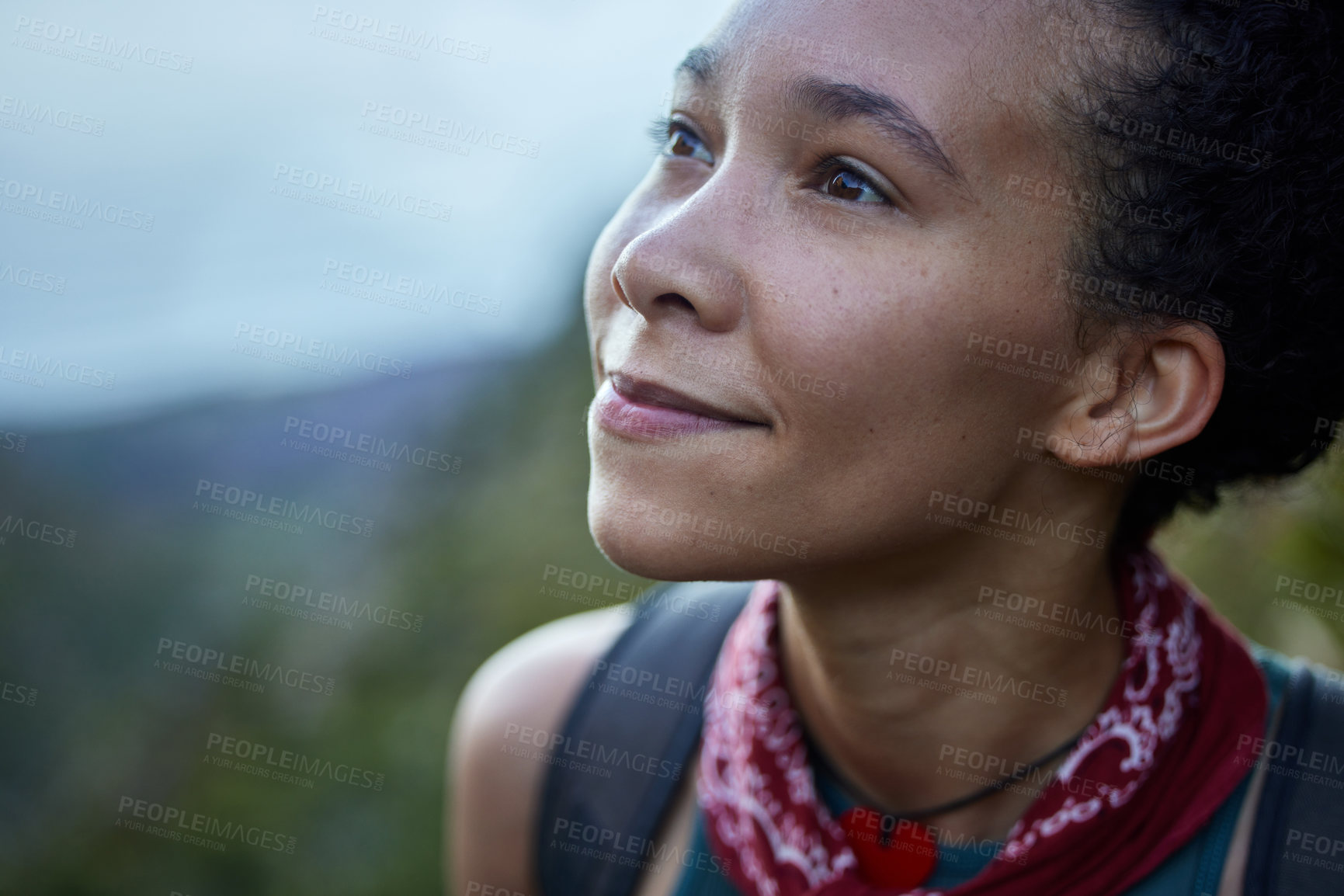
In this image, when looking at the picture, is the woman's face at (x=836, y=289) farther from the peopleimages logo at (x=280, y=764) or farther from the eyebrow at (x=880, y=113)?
the peopleimages logo at (x=280, y=764)

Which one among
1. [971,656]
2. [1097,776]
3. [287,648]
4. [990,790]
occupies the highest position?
[971,656]

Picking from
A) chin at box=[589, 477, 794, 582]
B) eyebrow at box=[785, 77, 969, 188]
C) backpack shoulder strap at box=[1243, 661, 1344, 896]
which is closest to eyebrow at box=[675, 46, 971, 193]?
eyebrow at box=[785, 77, 969, 188]

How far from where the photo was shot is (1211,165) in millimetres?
1693

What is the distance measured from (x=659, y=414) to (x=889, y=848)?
1.00 m

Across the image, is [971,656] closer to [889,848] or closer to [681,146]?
[889,848]

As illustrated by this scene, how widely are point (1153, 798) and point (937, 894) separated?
0.43 metres

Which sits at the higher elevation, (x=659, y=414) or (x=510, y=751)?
(x=659, y=414)

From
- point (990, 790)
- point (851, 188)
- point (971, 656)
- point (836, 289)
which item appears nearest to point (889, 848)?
point (990, 790)

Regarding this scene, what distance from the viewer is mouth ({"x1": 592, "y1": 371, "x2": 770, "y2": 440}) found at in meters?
1.64

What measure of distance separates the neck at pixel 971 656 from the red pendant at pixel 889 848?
0.06 metres

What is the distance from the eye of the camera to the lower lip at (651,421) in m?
1.65

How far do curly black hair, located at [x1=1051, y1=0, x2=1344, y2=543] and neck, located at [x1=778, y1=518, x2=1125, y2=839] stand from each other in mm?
495

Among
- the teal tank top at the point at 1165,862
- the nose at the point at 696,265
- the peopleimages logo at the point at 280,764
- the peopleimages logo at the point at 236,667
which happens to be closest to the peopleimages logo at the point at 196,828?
Result: the peopleimages logo at the point at 280,764

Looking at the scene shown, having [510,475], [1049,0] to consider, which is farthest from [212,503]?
[1049,0]
